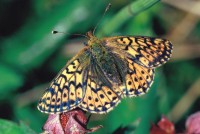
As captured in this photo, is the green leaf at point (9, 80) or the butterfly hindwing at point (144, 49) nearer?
the butterfly hindwing at point (144, 49)

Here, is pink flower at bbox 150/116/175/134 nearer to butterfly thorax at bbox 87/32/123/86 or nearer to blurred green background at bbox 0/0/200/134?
butterfly thorax at bbox 87/32/123/86

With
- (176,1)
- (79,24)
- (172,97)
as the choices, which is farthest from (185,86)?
(79,24)

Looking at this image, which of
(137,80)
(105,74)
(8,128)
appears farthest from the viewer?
(105,74)

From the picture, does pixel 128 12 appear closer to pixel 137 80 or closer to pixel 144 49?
pixel 144 49

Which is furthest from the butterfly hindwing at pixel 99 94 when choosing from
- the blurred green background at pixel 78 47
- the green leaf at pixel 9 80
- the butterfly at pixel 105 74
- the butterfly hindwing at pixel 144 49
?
the green leaf at pixel 9 80

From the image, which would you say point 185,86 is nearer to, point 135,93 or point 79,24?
point 79,24

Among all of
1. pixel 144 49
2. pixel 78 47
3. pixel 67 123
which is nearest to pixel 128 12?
pixel 144 49

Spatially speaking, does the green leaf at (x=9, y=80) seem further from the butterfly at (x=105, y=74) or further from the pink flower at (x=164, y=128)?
the pink flower at (x=164, y=128)
